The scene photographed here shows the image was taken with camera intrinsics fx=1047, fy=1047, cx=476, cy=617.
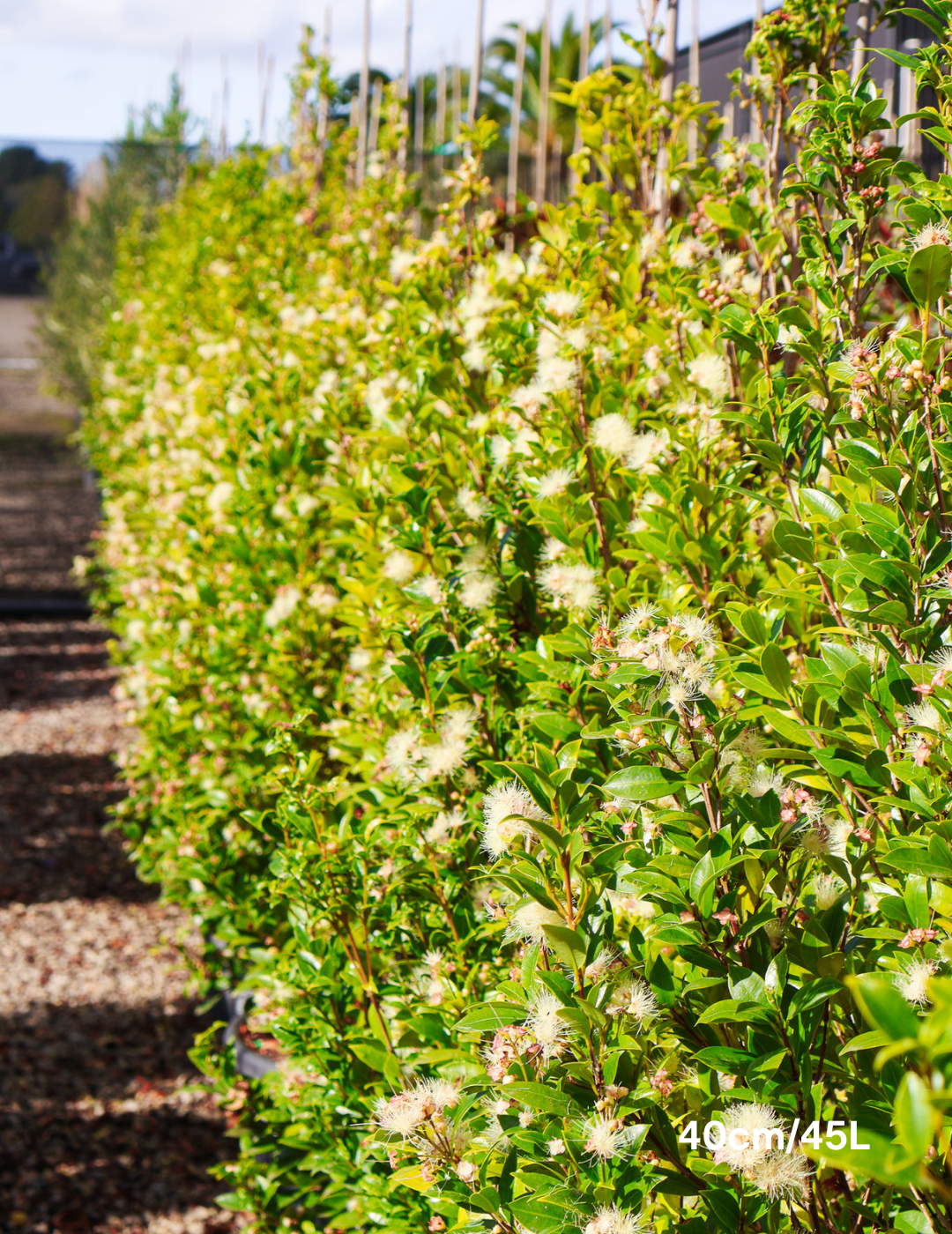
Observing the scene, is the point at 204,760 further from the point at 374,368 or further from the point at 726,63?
the point at 726,63

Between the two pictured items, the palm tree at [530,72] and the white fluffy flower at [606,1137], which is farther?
the palm tree at [530,72]

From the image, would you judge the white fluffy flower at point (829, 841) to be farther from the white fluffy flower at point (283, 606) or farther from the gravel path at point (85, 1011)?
the gravel path at point (85, 1011)

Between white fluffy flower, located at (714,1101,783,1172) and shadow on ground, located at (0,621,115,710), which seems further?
shadow on ground, located at (0,621,115,710)

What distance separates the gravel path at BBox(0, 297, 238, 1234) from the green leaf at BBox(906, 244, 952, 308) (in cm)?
240

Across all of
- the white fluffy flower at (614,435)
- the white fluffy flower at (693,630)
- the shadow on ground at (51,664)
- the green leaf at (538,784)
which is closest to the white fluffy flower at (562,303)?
the white fluffy flower at (614,435)

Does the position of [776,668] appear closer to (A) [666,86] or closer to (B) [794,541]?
(B) [794,541]

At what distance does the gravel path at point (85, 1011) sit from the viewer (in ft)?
9.07

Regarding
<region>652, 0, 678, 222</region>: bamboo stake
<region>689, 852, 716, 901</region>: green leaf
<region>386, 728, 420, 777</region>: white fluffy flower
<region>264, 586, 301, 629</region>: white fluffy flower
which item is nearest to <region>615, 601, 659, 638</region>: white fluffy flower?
<region>689, 852, 716, 901</region>: green leaf

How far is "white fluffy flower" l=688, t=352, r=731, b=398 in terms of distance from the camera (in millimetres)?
1334

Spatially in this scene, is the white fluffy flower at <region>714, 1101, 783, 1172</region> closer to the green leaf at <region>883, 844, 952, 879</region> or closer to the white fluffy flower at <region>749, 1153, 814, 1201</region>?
the white fluffy flower at <region>749, 1153, 814, 1201</region>

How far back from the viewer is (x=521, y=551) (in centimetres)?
148

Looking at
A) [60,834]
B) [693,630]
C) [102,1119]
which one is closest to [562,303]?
[693,630]

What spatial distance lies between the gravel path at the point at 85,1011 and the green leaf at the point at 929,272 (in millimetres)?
2404

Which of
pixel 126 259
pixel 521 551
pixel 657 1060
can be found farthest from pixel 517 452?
pixel 126 259
